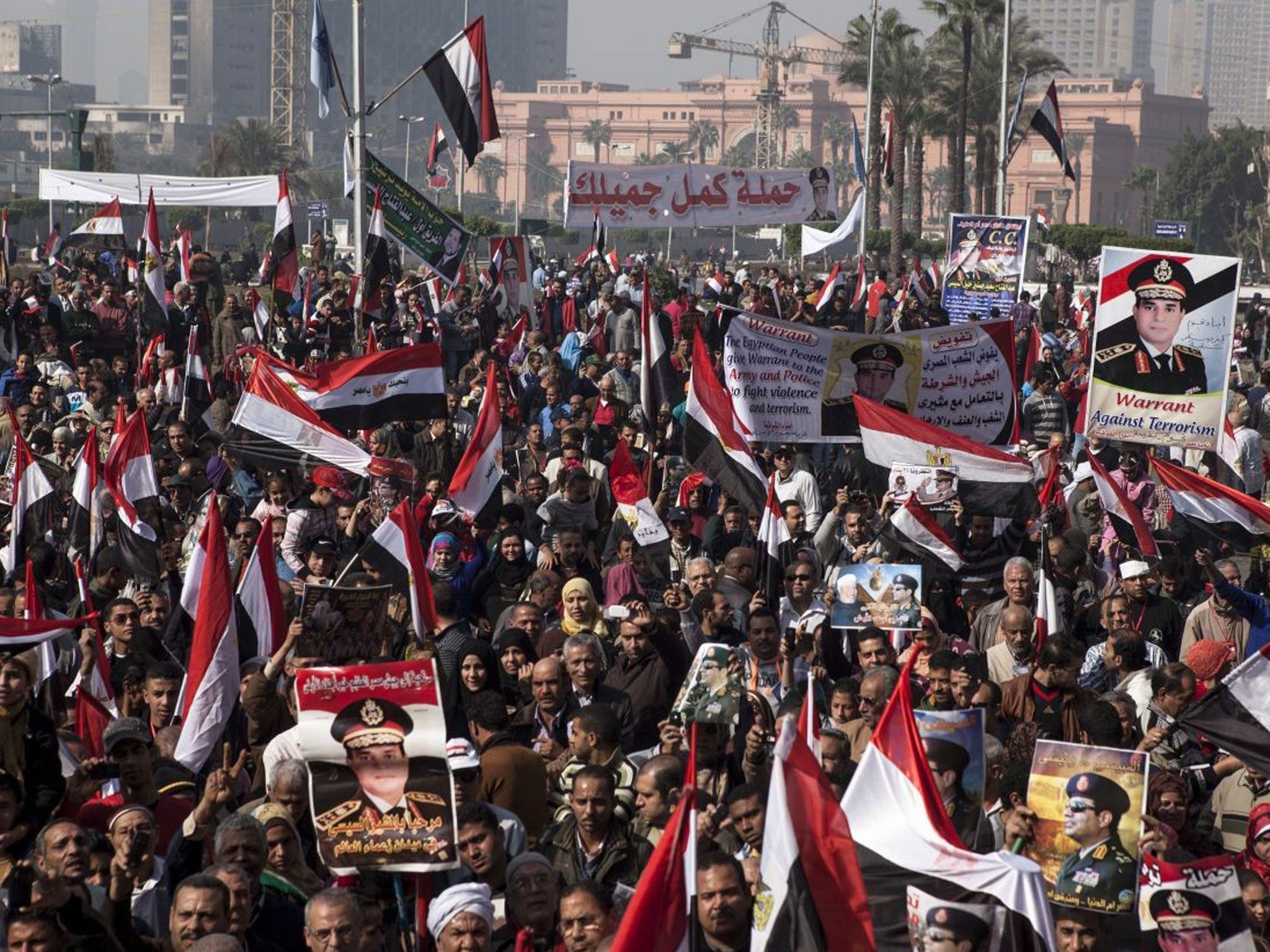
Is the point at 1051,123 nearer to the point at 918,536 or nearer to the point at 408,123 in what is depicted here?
the point at 918,536

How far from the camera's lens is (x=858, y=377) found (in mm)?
11844

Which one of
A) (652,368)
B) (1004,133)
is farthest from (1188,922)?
(1004,133)

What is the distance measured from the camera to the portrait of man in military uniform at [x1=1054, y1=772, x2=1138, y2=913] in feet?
18.6

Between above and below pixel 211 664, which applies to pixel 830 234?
above

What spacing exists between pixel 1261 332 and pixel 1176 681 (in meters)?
23.9

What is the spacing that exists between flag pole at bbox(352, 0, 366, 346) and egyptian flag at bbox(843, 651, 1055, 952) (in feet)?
45.0

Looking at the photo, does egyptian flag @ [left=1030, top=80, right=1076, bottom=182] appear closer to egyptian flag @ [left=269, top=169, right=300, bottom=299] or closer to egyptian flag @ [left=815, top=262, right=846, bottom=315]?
egyptian flag @ [left=815, top=262, right=846, bottom=315]

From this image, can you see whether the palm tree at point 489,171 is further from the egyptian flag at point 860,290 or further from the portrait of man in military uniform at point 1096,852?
the portrait of man in military uniform at point 1096,852

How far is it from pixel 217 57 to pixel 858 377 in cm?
18833

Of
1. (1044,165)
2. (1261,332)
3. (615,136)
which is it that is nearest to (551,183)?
(615,136)

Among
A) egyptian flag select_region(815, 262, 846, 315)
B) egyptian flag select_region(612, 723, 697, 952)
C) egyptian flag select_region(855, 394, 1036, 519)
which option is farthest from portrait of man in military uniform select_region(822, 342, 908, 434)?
egyptian flag select_region(815, 262, 846, 315)

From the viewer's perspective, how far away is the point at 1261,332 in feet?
98.6

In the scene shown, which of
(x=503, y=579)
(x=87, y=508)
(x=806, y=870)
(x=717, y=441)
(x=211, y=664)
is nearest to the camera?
(x=806, y=870)

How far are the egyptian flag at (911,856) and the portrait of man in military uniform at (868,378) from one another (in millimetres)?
6426
